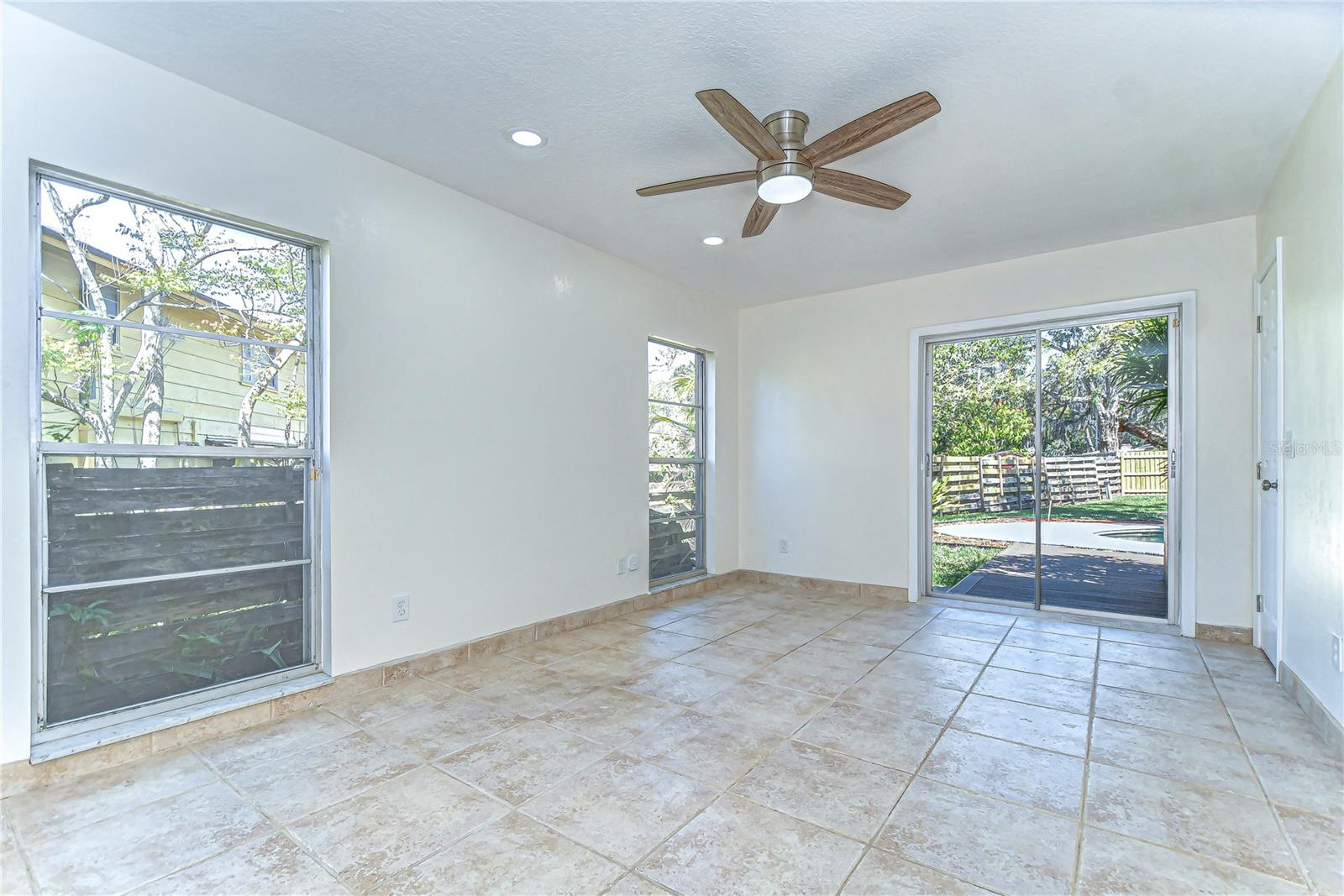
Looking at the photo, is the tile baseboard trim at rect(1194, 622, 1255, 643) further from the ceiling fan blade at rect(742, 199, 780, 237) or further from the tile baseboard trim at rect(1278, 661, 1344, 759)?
the ceiling fan blade at rect(742, 199, 780, 237)

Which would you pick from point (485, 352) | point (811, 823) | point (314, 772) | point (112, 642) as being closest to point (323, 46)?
point (485, 352)

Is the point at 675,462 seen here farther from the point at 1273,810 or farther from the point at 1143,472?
the point at 1273,810

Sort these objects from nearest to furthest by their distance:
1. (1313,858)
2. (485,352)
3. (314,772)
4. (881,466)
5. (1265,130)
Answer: (1313,858) < (314,772) < (1265,130) < (485,352) < (881,466)

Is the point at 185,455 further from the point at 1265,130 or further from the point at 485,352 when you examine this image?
the point at 1265,130

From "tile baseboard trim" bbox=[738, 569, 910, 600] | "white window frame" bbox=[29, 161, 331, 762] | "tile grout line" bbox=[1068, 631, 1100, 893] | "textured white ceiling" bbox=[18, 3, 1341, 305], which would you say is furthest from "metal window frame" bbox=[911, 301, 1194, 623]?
"white window frame" bbox=[29, 161, 331, 762]

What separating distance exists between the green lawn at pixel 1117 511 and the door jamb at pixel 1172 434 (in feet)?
0.41

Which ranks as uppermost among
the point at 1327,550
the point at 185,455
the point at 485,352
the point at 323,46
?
the point at 323,46

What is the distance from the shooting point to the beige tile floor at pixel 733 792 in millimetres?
1624

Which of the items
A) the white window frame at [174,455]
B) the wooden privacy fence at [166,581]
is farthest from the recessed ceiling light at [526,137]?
the wooden privacy fence at [166,581]

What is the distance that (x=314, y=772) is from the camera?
84.6 inches

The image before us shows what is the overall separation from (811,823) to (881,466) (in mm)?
3533

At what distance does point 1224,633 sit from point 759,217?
149 inches

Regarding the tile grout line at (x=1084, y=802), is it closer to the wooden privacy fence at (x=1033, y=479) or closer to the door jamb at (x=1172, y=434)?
the door jamb at (x=1172, y=434)

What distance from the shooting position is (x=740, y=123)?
7.34 ft
